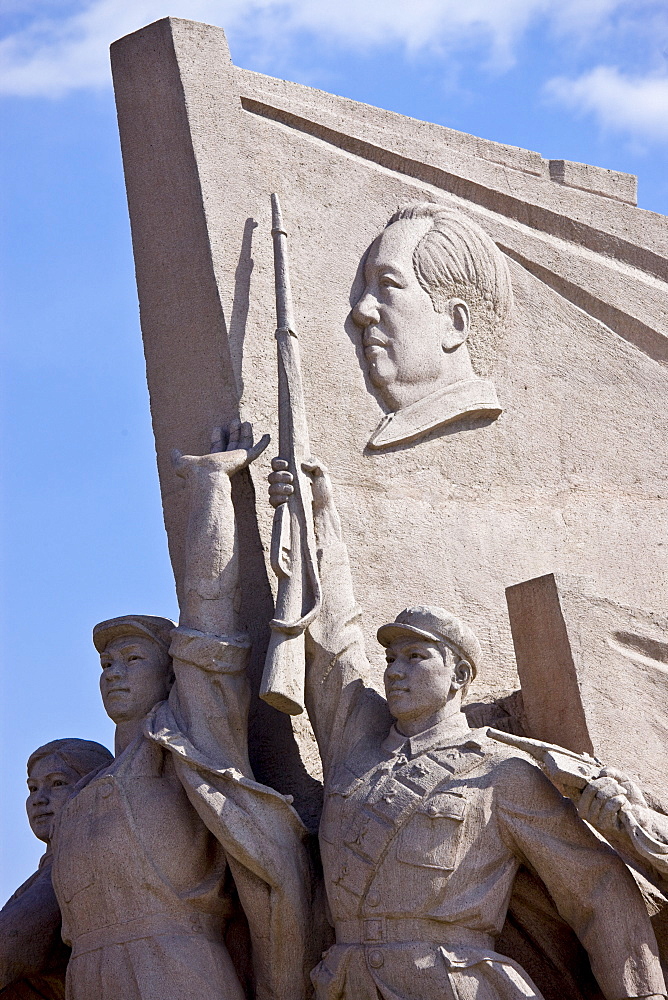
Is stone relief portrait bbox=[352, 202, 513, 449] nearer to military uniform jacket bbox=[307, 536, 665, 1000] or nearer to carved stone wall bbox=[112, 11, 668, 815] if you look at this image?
carved stone wall bbox=[112, 11, 668, 815]

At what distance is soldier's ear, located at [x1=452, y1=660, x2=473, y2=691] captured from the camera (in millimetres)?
5599

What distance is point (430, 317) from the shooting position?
22.3ft

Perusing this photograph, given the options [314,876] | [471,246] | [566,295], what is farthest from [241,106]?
[314,876]

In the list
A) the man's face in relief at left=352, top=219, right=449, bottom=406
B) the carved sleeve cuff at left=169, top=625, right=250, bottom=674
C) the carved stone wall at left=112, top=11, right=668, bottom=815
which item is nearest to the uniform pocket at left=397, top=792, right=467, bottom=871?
the carved stone wall at left=112, top=11, right=668, bottom=815

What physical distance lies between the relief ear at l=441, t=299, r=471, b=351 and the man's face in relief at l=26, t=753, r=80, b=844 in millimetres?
2221

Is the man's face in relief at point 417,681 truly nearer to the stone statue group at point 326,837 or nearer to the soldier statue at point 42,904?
the stone statue group at point 326,837

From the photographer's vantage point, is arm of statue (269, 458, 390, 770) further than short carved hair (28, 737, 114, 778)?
No

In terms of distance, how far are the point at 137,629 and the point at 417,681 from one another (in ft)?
3.61

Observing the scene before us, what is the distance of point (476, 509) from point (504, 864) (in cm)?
164

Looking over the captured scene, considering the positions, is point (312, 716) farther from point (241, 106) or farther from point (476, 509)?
point (241, 106)

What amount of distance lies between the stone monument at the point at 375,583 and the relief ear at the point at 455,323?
12 millimetres

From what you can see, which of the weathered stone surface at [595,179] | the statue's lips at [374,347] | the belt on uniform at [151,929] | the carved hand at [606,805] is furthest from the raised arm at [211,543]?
the weathered stone surface at [595,179]

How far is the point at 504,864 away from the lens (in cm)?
536

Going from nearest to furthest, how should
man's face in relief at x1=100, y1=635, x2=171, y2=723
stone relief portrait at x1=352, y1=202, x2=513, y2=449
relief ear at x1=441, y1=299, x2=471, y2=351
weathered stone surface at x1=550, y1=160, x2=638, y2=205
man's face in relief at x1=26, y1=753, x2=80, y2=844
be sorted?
man's face in relief at x1=100, y1=635, x2=171, y2=723
man's face in relief at x1=26, y1=753, x2=80, y2=844
stone relief portrait at x1=352, y1=202, x2=513, y2=449
relief ear at x1=441, y1=299, x2=471, y2=351
weathered stone surface at x1=550, y1=160, x2=638, y2=205
